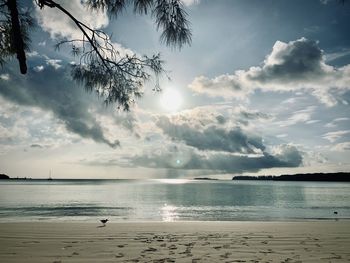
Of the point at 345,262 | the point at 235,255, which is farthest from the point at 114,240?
the point at 345,262

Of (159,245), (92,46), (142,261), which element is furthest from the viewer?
(159,245)

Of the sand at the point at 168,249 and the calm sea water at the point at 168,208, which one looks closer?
the sand at the point at 168,249

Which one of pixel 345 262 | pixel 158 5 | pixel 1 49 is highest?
pixel 158 5

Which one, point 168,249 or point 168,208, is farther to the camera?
point 168,208

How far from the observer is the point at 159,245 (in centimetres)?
1061

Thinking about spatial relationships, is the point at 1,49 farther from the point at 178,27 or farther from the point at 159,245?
the point at 159,245

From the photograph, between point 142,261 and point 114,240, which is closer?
point 142,261

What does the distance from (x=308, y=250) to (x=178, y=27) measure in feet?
26.1

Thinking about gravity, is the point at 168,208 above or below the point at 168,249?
above

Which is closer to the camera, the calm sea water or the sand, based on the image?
the sand

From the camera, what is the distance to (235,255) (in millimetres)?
8875

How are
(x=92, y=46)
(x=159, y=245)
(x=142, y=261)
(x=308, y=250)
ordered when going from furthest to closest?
(x=159, y=245) < (x=308, y=250) < (x=142, y=261) < (x=92, y=46)

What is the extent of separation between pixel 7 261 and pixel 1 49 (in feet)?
18.5

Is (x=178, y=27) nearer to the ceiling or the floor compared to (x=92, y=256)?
nearer to the ceiling
